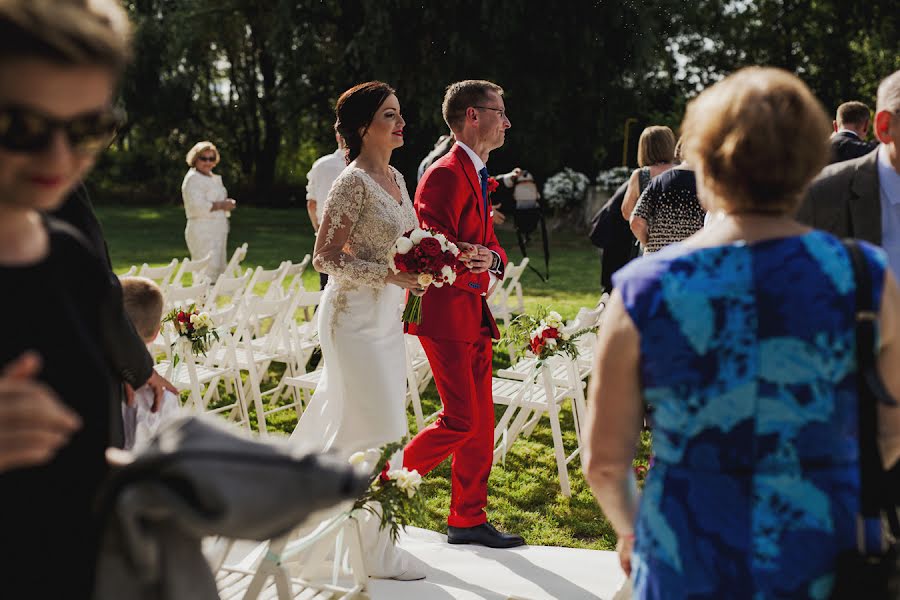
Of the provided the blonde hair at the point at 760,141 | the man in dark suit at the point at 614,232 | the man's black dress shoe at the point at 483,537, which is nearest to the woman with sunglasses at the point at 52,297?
the blonde hair at the point at 760,141

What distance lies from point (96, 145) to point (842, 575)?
157cm

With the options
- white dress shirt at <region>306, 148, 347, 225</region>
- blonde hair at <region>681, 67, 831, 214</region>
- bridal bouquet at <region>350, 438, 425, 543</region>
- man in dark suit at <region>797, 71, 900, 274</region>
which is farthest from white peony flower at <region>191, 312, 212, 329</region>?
blonde hair at <region>681, 67, 831, 214</region>

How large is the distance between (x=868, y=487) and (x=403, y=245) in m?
2.74

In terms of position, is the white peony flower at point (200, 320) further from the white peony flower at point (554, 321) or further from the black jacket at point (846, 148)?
the black jacket at point (846, 148)

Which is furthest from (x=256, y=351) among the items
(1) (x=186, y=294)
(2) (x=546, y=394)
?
(2) (x=546, y=394)

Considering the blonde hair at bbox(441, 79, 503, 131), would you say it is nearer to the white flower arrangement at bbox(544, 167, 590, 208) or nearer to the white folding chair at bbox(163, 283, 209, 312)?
the white folding chair at bbox(163, 283, 209, 312)

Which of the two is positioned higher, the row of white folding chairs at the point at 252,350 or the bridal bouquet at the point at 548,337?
the bridal bouquet at the point at 548,337

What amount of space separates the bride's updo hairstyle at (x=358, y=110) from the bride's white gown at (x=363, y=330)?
0.66 feet

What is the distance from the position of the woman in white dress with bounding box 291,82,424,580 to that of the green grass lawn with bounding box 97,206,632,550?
1.71ft

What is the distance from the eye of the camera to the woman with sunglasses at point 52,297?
1302 millimetres

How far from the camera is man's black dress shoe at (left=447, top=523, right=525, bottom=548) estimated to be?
4.94 m

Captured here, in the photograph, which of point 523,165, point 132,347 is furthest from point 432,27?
point 132,347

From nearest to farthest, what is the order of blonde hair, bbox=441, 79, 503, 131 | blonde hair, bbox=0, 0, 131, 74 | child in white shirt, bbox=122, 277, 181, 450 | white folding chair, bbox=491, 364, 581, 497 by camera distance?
blonde hair, bbox=0, 0, 131, 74 < child in white shirt, bbox=122, 277, 181, 450 < blonde hair, bbox=441, 79, 503, 131 < white folding chair, bbox=491, 364, 581, 497

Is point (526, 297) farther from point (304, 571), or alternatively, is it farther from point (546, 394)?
point (304, 571)
